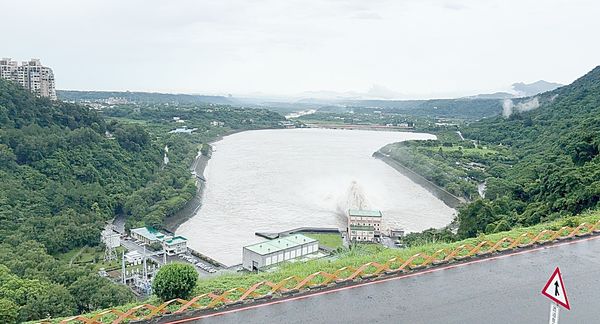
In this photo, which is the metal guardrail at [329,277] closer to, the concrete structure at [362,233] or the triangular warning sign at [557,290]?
the triangular warning sign at [557,290]

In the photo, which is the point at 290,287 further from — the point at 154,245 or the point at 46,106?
the point at 46,106

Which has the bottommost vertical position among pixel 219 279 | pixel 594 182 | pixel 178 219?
pixel 178 219

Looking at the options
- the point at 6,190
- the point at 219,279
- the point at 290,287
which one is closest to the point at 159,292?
the point at 219,279

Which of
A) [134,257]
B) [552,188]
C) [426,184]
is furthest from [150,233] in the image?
[426,184]

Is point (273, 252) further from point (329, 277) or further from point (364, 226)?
point (329, 277)

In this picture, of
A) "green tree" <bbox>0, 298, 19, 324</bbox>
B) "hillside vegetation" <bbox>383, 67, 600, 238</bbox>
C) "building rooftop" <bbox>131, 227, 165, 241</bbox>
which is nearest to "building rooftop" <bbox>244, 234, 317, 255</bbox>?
"hillside vegetation" <bbox>383, 67, 600, 238</bbox>
